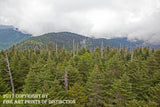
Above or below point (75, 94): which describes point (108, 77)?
above

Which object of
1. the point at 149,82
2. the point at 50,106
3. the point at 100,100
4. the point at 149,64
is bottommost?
the point at 100,100

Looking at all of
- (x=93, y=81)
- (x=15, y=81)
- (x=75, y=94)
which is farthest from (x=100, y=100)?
(x=15, y=81)

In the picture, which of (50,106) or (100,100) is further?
(100,100)

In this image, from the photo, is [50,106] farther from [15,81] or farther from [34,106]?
[15,81]

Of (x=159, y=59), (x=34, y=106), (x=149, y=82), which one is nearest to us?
(x=34, y=106)

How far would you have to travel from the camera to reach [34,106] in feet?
37.6

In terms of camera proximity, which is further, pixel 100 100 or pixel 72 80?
pixel 72 80

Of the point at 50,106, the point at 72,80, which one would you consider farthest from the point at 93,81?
the point at 50,106

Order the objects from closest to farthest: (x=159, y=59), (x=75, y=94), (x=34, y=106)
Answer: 1. (x=34, y=106)
2. (x=75, y=94)
3. (x=159, y=59)

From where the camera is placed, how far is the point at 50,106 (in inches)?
471

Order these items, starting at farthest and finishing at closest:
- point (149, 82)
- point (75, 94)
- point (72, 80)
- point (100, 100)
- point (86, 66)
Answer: point (86, 66) < point (72, 80) < point (149, 82) < point (100, 100) < point (75, 94)

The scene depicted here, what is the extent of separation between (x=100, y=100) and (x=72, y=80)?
6.42 meters

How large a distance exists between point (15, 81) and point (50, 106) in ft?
55.3

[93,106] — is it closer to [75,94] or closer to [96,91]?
[96,91]
